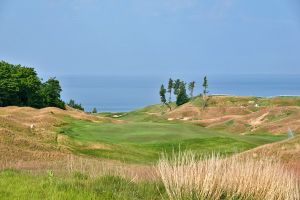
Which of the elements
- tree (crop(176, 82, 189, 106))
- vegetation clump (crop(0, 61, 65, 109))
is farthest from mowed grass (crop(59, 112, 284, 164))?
tree (crop(176, 82, 189, 106))

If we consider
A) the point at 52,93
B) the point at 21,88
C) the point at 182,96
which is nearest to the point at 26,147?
the point at 21,88

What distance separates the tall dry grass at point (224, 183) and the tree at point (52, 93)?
7202cm

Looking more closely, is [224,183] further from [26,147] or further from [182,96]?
[182,96]

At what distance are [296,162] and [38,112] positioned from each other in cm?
3579

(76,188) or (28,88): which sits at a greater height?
(28,88)

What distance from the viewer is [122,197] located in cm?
1070

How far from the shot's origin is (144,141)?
38.7m

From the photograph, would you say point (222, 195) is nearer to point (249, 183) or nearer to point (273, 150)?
point (249, 183)

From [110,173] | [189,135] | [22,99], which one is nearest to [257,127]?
[189,135]

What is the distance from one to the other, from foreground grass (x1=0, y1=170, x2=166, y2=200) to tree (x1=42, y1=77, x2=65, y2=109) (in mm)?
69865

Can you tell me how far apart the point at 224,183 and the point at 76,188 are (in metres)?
3.19

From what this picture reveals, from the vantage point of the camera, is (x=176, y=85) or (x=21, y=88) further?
(x=176, y=85)

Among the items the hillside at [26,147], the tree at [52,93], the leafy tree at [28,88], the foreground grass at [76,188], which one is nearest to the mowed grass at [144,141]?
the hillside at [26,147]

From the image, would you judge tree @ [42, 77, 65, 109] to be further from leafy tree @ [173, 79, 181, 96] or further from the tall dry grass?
the tall dry grass
